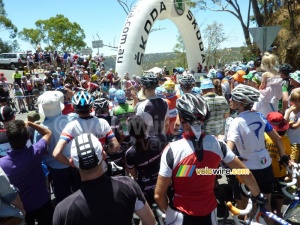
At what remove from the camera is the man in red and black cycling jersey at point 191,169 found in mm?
2191

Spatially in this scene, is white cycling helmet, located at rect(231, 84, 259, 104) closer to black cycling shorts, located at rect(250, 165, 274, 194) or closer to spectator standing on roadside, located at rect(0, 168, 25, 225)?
black cycling shorts, located at rect(250, 165, 274, 194)

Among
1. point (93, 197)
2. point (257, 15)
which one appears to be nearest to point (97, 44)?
point (93, 197)

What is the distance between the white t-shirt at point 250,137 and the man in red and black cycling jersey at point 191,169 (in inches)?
32.0

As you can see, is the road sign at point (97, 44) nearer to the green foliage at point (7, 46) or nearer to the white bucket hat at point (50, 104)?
the white bucket hat at point (50, 104)

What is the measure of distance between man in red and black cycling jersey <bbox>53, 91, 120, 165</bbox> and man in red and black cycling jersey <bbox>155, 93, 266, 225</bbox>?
49.6 inches

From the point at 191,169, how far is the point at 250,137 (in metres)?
1.21

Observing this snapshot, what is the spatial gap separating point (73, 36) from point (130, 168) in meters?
59.7

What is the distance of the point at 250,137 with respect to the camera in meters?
3.11

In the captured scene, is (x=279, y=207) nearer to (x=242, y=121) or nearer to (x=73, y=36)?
(x=242, y=121)

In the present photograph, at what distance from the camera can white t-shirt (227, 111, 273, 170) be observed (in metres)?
3.10

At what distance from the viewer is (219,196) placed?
181 inches

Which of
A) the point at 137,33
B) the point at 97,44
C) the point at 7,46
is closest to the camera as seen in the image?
the point at 137,33

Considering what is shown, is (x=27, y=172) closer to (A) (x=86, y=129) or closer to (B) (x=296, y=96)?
(A) (x=86, y=129)

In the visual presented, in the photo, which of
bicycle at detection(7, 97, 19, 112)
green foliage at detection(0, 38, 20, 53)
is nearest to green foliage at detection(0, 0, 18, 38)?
green foliage at detection(0, 38, 20, 53)
